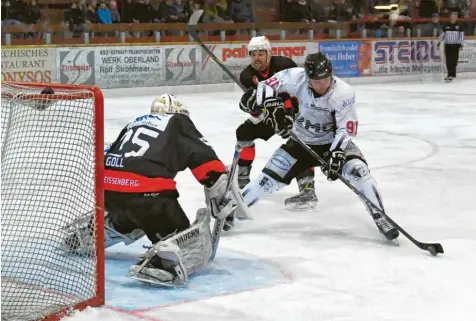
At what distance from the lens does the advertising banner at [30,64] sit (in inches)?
447

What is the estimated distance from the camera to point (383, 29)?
15.6 m

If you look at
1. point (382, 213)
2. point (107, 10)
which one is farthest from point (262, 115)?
point (107, 10)

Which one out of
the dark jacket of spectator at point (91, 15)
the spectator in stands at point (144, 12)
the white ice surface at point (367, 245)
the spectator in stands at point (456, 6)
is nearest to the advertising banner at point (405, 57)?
the spectator in stands at point (456, 6)

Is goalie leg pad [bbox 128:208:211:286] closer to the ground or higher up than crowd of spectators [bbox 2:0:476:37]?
closer to the ground

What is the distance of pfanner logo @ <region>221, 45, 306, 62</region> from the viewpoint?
13648mm

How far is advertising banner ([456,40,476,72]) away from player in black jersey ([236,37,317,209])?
1178 cm

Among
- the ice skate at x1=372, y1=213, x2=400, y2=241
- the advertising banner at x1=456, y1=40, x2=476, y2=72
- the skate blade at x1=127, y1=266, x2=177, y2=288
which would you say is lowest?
the advertising banner at x1=456, y1=40, x2=476, y2=72

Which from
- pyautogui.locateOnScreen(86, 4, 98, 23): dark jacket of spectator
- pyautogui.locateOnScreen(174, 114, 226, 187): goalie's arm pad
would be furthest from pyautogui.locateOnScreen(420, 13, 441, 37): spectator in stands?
pyautogui.locateOnScreen(174, 114, 226, 187): goalie's arm pad

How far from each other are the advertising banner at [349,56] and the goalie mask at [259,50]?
31.6 feet

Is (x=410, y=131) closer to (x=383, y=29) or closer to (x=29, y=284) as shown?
(x=29, y=284)

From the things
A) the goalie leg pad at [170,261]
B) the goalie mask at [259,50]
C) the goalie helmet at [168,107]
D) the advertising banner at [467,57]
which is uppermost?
the goalie mask at [259,50]

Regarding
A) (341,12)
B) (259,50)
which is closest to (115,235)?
(259,50)

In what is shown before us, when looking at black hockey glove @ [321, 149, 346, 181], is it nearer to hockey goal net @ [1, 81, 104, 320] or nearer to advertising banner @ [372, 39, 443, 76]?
hockey goal net @ [1, 81, 104, 320]

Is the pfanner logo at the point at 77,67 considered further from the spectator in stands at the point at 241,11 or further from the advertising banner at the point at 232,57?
the spectator in stands at the point at 241,11
